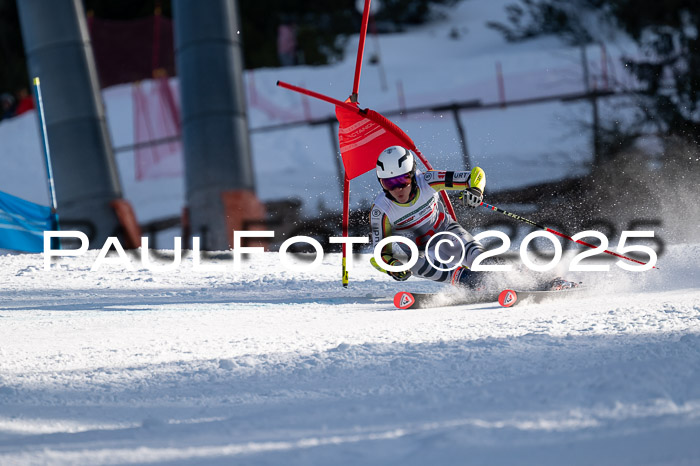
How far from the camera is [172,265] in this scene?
834cm

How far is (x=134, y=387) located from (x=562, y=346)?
2.07 m

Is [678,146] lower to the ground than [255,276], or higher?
higher

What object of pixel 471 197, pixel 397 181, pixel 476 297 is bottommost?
pixel 476 297

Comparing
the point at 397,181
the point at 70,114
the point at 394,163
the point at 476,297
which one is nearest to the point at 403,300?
the point at 476,297

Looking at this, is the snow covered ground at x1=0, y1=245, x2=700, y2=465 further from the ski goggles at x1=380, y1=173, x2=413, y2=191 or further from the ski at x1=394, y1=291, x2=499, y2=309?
the ski goggles at x1=380, y1=173, x2=413, y2=191

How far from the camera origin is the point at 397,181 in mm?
6020

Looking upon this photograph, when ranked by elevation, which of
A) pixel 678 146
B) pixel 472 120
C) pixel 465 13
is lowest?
pixel 678 146

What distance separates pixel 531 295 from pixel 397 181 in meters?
1.32

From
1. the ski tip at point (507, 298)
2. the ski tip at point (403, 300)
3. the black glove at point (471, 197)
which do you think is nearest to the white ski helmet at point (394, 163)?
the black glove at point (471, 197)

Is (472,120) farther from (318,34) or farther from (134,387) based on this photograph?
(134,387)

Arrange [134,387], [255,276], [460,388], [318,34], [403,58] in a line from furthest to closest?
[403,58] → [318,34] → [255,276] → [134,387] → [460,388]

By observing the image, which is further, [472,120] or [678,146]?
[472,120]

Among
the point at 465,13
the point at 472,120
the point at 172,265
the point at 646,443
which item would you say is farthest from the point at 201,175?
the point at 465,13

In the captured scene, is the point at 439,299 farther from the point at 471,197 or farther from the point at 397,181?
the point at 397,181
